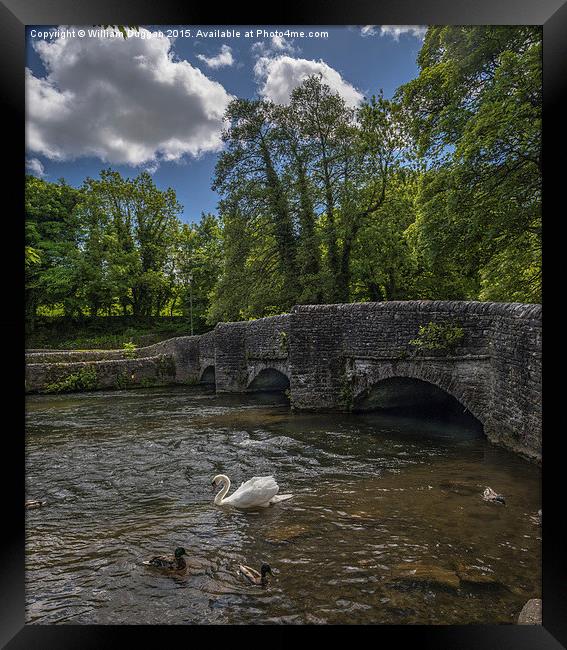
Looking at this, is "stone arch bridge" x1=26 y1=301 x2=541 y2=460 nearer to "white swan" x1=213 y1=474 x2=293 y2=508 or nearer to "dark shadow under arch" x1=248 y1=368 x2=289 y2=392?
"dark shadow under arch" x1=248 y1=368 x2=289 y2=392

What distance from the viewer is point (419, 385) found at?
9.12 metres

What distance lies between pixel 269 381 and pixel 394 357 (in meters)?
6.32

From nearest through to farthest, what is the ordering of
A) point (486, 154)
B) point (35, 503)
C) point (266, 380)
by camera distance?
point (35, 503), point (486, 154), point (266, 380)

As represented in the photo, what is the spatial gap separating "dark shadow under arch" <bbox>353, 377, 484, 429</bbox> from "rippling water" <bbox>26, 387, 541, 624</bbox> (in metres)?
0.97

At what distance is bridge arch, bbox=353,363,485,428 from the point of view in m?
6.79

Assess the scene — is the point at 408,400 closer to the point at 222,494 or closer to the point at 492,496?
the point at 492,496

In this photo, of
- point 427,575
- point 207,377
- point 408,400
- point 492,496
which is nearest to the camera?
point 427,575

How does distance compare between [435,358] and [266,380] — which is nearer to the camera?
[435,358]

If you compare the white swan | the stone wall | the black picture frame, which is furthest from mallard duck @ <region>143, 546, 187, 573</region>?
the stone wall

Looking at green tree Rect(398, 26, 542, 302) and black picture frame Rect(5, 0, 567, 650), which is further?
green tree Rect(398, 26, 542, 302)

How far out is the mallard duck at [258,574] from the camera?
3.07 m

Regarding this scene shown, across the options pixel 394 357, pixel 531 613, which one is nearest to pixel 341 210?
pixel 394 357
